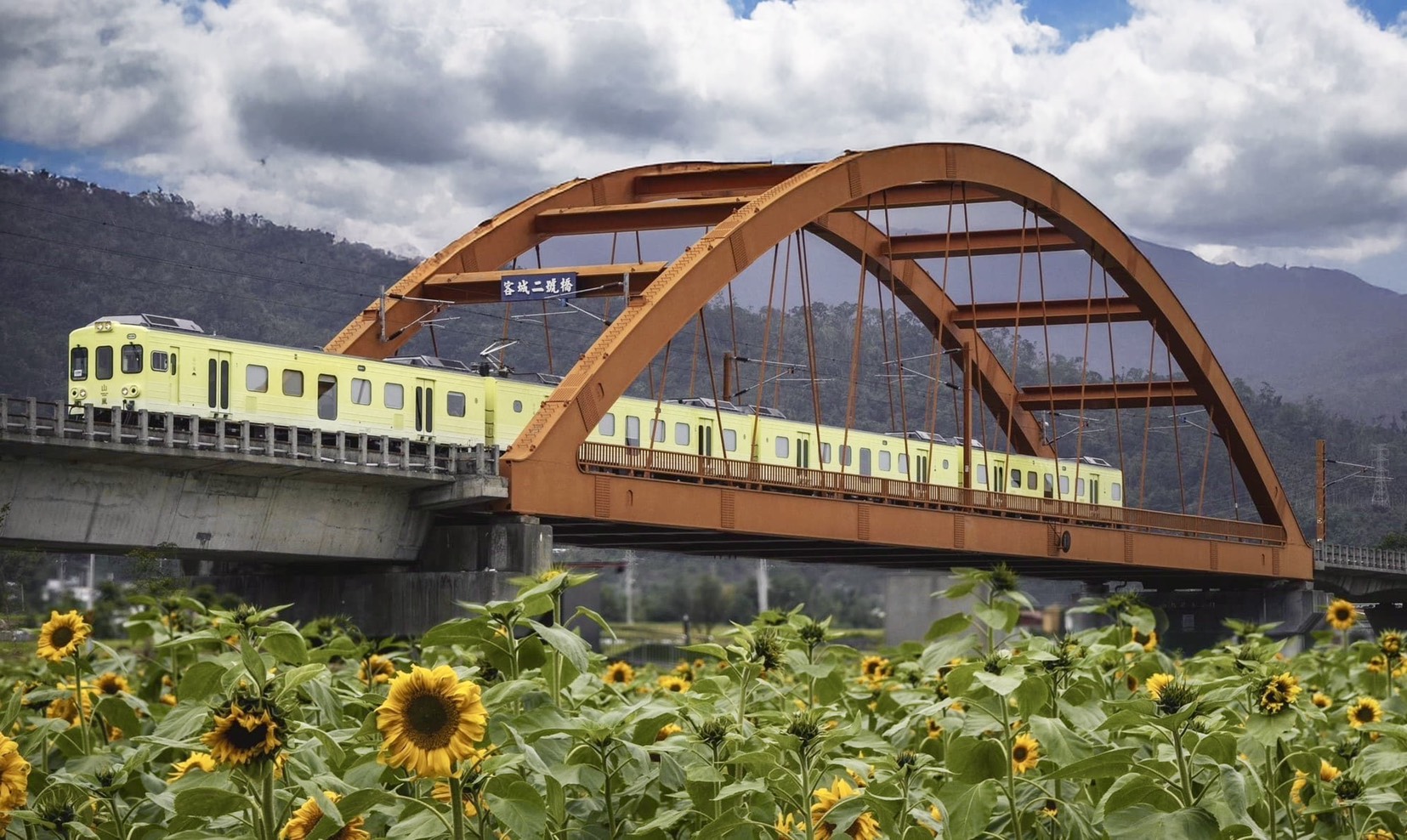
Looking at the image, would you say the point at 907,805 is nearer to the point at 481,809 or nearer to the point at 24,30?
the point at 481,809

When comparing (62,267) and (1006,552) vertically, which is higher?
(62,267)

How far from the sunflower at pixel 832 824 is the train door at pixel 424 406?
3117cm

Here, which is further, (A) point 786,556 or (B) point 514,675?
(A) point 786,556

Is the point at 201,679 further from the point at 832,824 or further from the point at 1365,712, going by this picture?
the point at 1365,712

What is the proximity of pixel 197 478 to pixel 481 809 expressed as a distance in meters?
28.9

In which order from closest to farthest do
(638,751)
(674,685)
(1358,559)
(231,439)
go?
(638,751)
(674,685)
(231,439)
(1358,559)

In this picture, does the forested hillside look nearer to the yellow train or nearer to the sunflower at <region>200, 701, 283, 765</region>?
the yellow train

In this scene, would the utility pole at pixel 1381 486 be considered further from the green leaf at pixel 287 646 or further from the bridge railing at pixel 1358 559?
the green leaf at pixel 287 646

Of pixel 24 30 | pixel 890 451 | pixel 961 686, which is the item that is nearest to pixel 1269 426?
pixel 890 451

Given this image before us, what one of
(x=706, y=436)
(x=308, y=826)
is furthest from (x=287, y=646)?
(x=706, y=436)

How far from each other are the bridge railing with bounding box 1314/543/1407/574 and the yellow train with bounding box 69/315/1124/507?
25.4 meters

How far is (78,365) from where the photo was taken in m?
32.3

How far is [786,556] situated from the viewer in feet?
154

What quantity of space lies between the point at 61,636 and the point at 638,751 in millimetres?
1992
